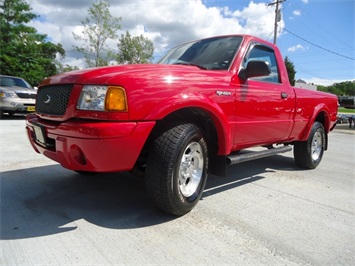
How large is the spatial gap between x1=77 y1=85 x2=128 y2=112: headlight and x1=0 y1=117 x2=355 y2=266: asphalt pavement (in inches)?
40.3

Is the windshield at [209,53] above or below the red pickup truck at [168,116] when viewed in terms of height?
above

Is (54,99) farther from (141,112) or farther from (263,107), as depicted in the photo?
(263,107)

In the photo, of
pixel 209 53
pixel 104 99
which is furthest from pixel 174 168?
pixel 209 53

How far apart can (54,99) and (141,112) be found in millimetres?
908

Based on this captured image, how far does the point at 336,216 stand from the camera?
3.17m

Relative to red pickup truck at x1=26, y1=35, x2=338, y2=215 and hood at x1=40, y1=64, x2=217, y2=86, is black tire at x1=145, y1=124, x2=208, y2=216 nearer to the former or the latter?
red pickup truck at x1=26, y1=35, x2=338, y2=215

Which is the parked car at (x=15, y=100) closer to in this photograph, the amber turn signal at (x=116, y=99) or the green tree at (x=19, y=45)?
the amber turn signal at (x=116, y=99)

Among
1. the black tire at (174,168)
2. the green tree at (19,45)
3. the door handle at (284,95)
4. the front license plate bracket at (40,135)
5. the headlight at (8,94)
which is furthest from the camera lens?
the green tree at (19,45)

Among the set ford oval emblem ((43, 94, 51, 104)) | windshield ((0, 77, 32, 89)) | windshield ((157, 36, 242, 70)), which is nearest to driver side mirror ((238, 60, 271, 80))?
windshield ((157, 36, 242, 70))

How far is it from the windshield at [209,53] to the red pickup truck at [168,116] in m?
0.01

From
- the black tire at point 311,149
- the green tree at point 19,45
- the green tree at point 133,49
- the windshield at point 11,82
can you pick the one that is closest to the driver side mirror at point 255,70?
the black tire at point 311,149

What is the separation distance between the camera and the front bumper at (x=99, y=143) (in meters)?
2.39

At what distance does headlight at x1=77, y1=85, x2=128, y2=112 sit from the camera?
96.8 inches

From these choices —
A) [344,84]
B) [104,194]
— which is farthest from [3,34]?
[344,84]
